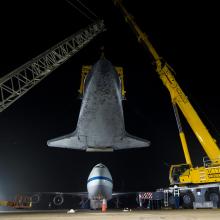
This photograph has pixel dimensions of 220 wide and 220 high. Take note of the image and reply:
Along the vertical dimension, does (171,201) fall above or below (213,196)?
below

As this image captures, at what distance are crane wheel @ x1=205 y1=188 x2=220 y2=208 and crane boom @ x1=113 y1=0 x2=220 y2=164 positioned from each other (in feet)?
7.47

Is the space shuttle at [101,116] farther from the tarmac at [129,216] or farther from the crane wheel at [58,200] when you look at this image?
the crane wheel at [58,200]

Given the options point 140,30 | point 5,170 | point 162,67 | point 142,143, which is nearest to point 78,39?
→ point 140,30

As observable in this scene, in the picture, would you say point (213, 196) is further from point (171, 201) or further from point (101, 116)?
point (101, 116)

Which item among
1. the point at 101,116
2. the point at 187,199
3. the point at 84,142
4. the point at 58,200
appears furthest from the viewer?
the point at 58,200

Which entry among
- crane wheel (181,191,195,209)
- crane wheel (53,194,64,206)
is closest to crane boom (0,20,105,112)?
crane wheel (53,194,64,206)

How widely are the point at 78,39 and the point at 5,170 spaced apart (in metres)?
23.8

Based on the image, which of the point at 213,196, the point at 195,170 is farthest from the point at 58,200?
the point at 213,196

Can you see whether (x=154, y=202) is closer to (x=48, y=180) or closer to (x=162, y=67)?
(x=162, y=67)

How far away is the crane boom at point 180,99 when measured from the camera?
2386 centimetres

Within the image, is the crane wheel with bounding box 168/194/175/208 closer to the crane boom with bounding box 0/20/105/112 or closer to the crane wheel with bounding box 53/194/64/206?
the crane wheel with bounding box 53/194/64/206

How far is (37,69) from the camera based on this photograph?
115ft

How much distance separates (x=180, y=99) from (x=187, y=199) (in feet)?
28.6

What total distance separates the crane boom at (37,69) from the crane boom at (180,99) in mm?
10389
